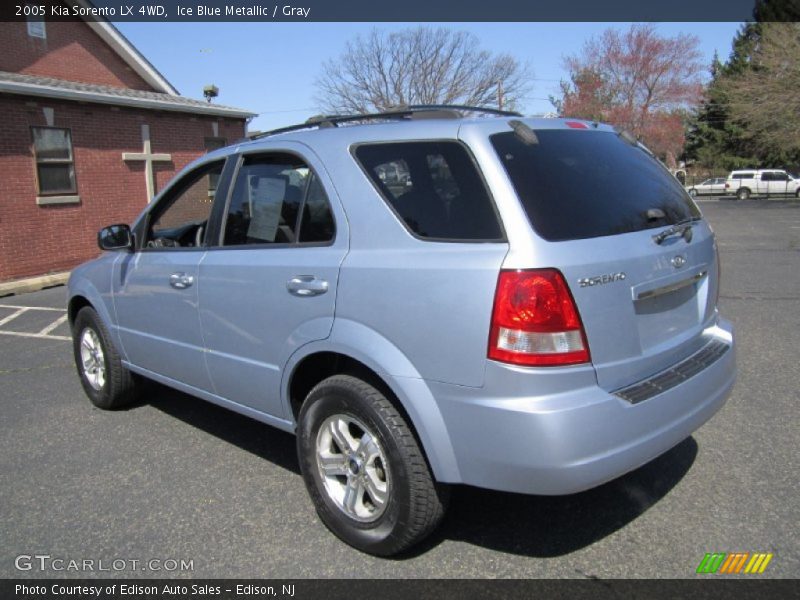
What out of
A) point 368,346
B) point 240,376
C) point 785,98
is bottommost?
point 240,376

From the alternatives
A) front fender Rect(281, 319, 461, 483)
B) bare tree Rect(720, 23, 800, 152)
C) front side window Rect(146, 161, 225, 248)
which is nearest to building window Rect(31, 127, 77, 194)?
front side window Rect(146, 161, 225, 248)

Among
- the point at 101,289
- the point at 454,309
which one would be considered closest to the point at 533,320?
the point at 454,309

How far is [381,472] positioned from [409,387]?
49 cm

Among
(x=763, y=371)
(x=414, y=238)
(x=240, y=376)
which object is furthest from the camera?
(x=763, y=371)

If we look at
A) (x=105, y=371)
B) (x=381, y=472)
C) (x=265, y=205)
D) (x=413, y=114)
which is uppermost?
(x=413, y=114)

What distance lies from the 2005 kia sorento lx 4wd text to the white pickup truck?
41.1 meters

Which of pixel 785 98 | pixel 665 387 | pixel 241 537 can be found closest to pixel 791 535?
pixel 665 387

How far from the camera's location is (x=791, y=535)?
2.82 m

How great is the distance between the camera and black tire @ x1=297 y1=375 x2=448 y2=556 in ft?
8.56

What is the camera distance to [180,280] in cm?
374

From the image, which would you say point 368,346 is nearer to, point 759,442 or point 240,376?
point 240,376

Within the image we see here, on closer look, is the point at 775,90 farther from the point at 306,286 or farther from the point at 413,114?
the point at 306,286

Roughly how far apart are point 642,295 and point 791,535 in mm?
1285

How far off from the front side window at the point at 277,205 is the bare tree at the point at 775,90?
3102cm
